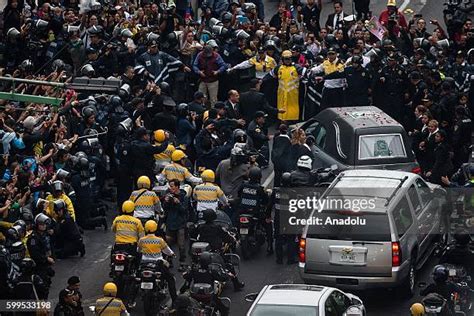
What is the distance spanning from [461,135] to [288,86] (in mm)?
4443

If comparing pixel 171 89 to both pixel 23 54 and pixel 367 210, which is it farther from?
pixel 367 210

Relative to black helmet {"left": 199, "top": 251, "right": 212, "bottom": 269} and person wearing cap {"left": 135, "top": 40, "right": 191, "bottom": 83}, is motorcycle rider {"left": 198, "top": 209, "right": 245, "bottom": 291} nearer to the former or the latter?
black helmet {"left": 199, "top": 251, "right": 212, "bottom": 269}

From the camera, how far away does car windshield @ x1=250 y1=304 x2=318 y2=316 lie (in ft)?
71.0

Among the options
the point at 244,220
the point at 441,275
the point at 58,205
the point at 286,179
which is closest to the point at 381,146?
the point at 286,179

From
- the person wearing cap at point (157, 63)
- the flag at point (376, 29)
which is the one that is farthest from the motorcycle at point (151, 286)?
the flag at point (376, 29)

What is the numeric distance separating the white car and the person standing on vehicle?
4.44 metres

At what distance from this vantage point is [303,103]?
109 ft

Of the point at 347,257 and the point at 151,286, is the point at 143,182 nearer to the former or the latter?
the point at 151,286

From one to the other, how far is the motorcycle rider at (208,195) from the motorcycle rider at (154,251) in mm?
1779

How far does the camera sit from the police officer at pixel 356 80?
106 ft

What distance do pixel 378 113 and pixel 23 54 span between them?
28.8 ft

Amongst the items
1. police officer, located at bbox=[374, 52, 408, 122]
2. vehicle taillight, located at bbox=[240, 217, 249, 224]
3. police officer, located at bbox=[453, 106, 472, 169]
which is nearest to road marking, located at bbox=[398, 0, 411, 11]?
police officer, located at bbox=[374, 52, 408, 122]

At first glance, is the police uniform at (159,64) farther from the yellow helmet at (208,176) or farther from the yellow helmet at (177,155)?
the yellow helmet at (208,176)

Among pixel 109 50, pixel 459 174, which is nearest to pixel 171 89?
pixel 109 50
